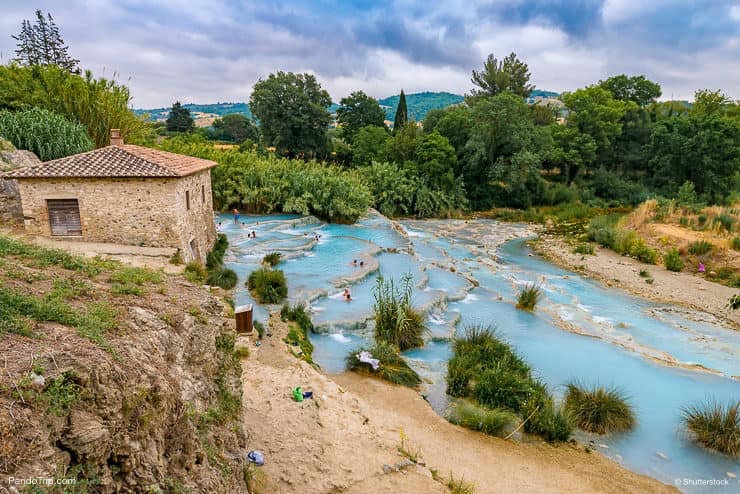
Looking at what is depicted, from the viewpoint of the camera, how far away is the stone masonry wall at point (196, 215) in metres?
12.7

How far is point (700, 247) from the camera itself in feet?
68.7

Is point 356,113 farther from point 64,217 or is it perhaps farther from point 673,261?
point 64,217

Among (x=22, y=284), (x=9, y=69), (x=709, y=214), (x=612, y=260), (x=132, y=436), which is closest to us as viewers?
(x=132, y=436)

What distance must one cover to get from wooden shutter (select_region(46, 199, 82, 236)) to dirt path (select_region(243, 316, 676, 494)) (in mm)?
6965

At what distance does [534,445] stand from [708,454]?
3.24 metres

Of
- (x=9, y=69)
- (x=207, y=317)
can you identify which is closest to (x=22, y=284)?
(x=207, y=317)

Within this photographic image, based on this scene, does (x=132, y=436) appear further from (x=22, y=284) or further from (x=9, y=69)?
(x=9, y=69)

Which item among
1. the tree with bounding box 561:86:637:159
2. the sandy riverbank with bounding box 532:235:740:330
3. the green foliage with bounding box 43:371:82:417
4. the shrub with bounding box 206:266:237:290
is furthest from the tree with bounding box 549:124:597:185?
the green foliage with bounding box 43:371:82:417

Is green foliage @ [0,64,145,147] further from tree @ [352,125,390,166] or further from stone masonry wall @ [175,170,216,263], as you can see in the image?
tree @ [352,125,390,166]

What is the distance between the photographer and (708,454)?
822 cm

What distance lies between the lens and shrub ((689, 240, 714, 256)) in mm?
20837

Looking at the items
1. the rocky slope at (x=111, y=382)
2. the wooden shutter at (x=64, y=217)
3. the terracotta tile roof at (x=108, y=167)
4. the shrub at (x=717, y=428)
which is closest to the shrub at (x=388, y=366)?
the rocky slope at (x=111, y=382)

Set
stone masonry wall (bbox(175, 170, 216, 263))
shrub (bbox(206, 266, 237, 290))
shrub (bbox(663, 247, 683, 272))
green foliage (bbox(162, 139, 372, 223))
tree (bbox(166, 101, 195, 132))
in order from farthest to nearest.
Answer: tree (bbox(166, 101, 195, 132)) → green foliage (bbox(162, 139, 372, 223)) → shrub (bbox(663, 247, 683, 272)) → shrub (bbox(206, 266, 237, 290)) → stone masonry wall (bbox(175, 170, 216, 263))

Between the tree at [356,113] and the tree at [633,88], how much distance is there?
2380cm
